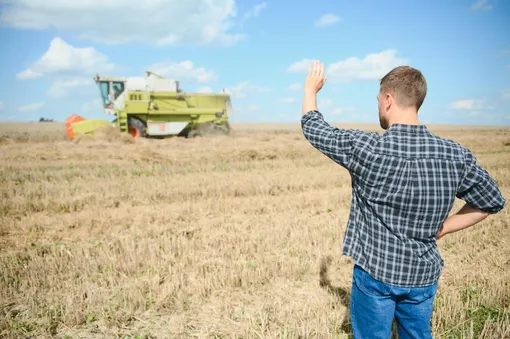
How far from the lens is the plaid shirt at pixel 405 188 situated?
5.43 feet

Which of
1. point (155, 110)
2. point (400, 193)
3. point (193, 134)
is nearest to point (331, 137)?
point (400, 193)

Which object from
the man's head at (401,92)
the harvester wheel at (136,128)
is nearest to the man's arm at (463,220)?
the man's head at (401,92)

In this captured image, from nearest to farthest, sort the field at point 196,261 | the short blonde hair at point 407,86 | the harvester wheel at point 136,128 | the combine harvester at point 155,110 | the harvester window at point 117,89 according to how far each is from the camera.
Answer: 1. the short blonde hair at point 407,86
2. the field at point 196,261
3. the combine harvester at point 155,110
4. the harvester wheel at point 136,128
5. the harvester window at point 117,89

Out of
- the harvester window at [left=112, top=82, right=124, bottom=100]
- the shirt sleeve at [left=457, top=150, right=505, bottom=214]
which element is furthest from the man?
the harvester window at [left=112, top=82, right=124, bottom=100]

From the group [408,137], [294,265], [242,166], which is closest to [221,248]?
[294,265]

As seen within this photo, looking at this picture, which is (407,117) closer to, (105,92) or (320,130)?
(320,130)

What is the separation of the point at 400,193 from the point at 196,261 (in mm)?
3391

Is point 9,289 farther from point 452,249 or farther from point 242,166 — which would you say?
point 242,166

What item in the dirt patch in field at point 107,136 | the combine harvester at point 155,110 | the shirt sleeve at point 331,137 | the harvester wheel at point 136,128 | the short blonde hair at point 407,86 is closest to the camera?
the short blonde hair at point 407,86

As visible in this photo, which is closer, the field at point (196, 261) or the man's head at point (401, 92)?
the man's head at point (401, 92)

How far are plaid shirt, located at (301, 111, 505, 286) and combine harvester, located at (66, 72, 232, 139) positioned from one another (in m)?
16.1

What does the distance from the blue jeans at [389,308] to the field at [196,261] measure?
127cm

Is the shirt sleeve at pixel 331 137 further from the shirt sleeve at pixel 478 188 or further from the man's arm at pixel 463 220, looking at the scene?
the man's arm at pixel 463 220

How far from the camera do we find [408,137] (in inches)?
65.9
